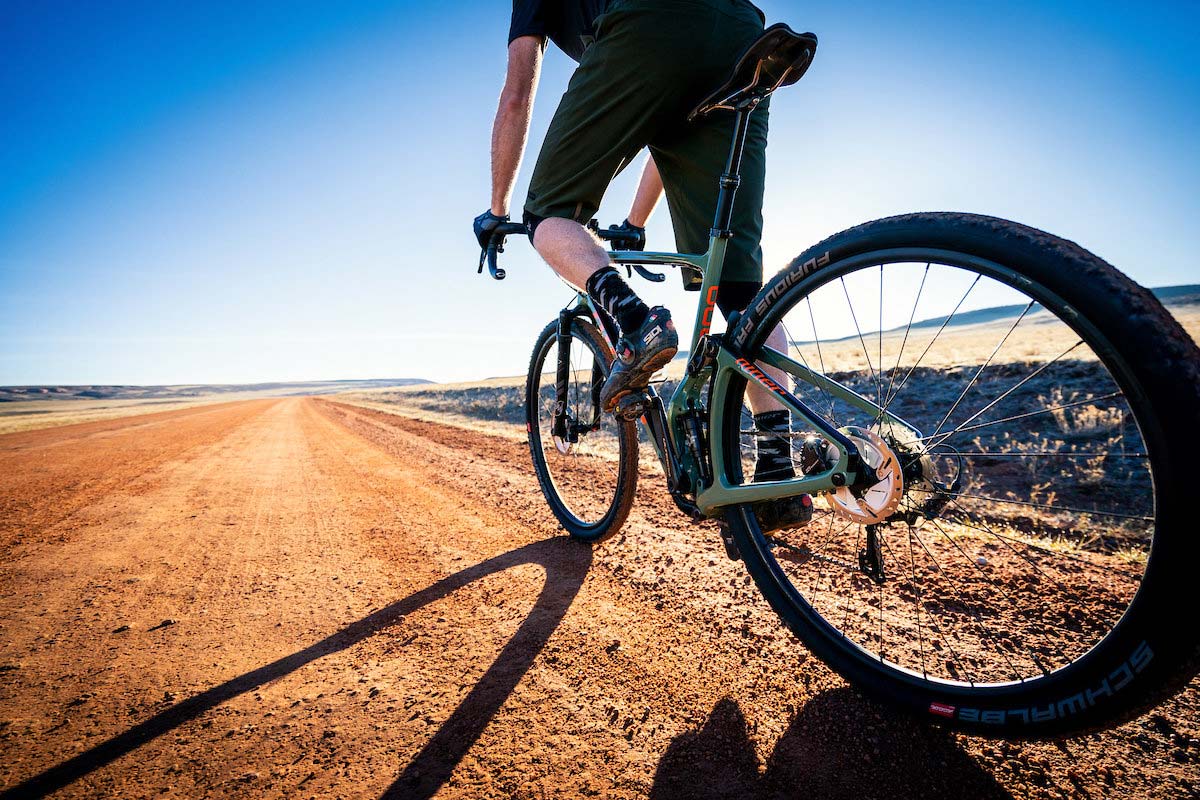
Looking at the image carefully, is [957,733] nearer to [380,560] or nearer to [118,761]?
[118,761]

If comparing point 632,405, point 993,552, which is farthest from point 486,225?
point 993,552

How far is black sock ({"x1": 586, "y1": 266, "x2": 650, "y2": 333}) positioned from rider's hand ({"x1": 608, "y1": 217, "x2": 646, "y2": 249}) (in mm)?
667

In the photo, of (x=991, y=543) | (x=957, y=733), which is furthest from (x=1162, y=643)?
(x=991, y=543)

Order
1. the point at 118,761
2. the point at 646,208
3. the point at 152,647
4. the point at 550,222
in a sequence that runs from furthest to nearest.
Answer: the point at 646,208
the point at 550,222
the point at 152,647
the point at 118,761

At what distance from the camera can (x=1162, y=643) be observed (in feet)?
2.98

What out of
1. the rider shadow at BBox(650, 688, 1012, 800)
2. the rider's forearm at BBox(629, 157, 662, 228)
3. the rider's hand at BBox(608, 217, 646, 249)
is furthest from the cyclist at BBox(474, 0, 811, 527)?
the rider shadow at BBox(650, 688, 1012, 800)

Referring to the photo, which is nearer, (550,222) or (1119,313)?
(1119,313)

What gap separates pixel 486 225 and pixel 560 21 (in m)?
0.86

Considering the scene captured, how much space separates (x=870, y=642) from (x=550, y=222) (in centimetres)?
175

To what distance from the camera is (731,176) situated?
1.73 metres

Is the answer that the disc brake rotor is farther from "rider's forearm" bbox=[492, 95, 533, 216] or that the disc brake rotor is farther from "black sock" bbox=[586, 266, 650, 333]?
"rider's forearm" bbox=[492, 95, 533, 216]

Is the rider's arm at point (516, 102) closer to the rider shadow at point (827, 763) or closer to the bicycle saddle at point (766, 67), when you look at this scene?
the bicycle saddle at point (766, 67)

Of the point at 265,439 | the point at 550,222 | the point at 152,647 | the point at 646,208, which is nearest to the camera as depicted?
the point at 152,647

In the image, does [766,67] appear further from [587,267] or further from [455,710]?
[455,710]
